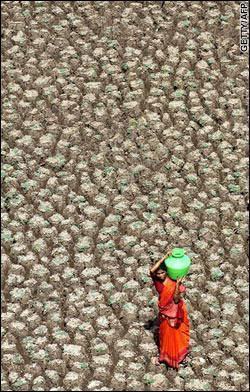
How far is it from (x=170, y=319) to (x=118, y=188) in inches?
64.3

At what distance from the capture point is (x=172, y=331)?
801 centimetres

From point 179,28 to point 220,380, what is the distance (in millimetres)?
3671

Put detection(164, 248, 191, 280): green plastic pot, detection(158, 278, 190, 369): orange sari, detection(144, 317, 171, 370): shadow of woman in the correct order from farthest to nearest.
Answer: detection(144, 317, 171, 370): shadow of woman, detection(158, 278, 190, 369): orange sari, detection(164, 248, 191, 280): green plastic pot

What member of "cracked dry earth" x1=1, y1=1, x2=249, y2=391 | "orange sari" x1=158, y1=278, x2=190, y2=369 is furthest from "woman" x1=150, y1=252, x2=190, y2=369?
"cracked dry earth" x1=1, y1=1, x2=249, y2=391

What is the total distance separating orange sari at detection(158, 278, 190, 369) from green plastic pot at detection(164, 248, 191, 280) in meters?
0.17

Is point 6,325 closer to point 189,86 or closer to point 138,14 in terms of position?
point 189,86

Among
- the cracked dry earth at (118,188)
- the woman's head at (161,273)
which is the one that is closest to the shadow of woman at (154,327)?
the cracked dry earth at (118,188)

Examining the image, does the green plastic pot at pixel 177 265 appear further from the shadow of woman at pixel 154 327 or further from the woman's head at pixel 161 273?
the shadow of woman at pixel 154 327

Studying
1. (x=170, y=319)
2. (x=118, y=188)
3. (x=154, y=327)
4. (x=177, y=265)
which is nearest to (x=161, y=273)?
(x=177, y=265)

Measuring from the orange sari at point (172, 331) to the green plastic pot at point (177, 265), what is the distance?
0.56 ft

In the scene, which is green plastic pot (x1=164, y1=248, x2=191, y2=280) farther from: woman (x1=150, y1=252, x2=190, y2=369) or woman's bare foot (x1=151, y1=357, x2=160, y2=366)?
woman's bare foot (x1=151, y1=357, x2=160, y2=366)

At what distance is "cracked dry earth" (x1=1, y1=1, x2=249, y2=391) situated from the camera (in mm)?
8219

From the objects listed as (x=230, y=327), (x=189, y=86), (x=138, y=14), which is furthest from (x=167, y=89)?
(x=230, y=327)

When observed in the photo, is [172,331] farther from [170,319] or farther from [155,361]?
[155,361]
